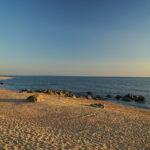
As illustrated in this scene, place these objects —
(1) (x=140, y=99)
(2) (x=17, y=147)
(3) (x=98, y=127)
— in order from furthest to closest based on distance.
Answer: (1) (x=140, y=99), (3) (x=98, y=127), (2) (x=17, y=147)

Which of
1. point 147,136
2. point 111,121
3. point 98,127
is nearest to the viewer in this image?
point 147,136

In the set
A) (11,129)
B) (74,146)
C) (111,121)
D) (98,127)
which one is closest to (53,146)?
(74,146)

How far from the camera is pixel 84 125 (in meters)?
10.3

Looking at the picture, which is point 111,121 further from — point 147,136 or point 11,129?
point 11,129

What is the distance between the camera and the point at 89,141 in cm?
750

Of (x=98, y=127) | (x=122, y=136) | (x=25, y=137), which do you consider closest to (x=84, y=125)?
(x=98, y=127)

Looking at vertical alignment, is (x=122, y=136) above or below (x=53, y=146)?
below

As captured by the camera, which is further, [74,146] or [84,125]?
[84,125]

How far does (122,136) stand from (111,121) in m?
2.99

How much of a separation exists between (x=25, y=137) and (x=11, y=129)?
6.13 ft

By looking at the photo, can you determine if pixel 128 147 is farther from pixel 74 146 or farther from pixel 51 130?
pixel 51 130

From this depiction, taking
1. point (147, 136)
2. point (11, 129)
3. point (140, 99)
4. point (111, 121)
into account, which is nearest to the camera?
point (11, 129)

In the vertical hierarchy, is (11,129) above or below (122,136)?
above

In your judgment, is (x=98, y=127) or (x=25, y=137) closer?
(x=25, y=137)
